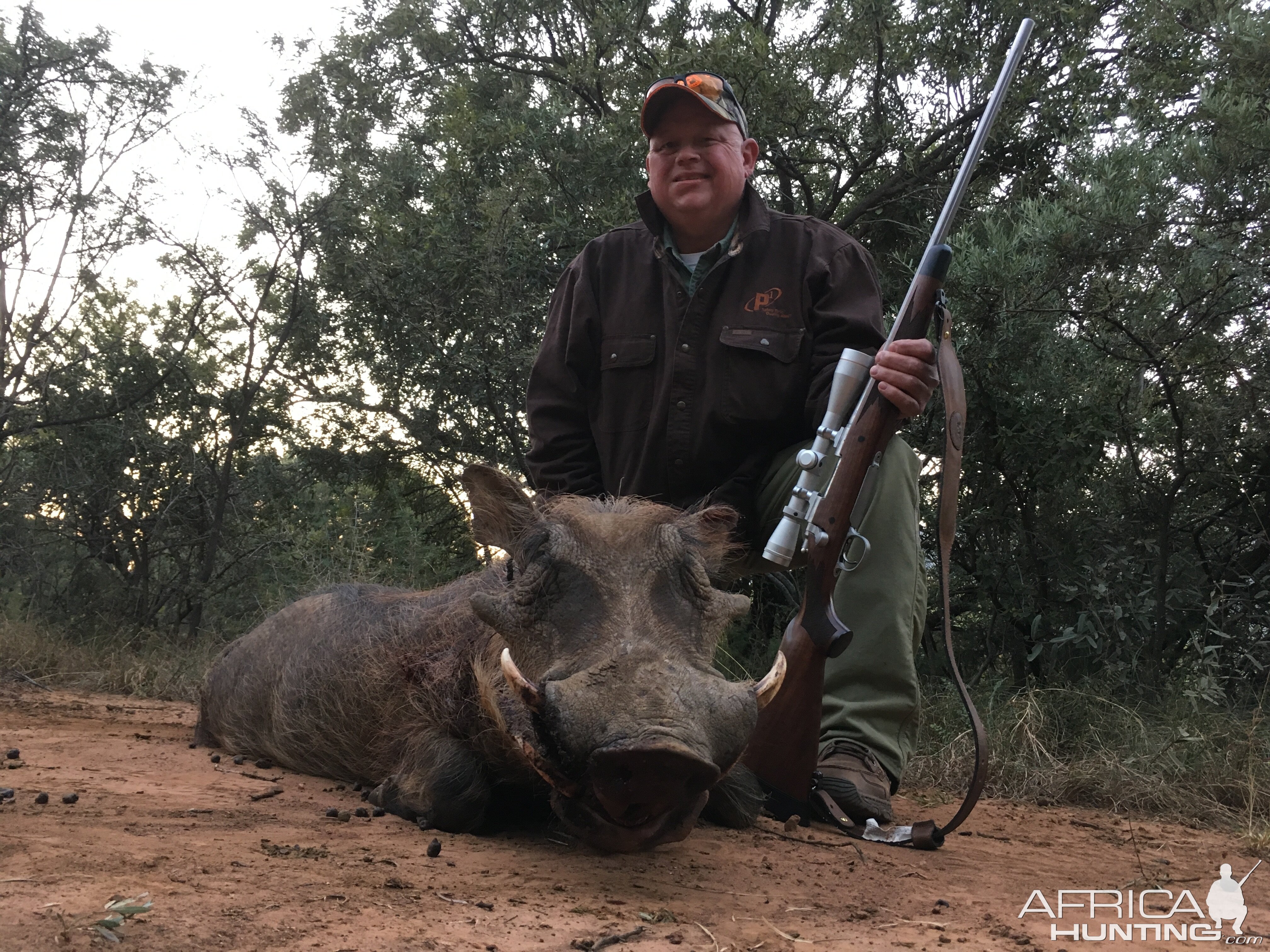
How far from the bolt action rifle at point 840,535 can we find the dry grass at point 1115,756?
661mm

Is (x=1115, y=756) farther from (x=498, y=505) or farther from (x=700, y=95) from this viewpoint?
(x=700, y=95)

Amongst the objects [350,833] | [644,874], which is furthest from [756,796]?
[350,833]

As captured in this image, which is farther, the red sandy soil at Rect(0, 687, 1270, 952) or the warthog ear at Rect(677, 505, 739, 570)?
the warthog ear at Rect(677, 505, 739, 570)

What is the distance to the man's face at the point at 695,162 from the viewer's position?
3.91 m

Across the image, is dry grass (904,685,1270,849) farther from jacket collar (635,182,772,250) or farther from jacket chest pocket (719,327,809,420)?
jacket collar (635,182,772,250)

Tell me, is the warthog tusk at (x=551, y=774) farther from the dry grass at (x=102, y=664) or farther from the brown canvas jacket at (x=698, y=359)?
the dry grass at (x=102, y=664)

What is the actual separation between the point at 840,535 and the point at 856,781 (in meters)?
0.70

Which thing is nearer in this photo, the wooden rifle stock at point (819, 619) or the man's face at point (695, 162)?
the wooden rifle stock at point (819, 619)

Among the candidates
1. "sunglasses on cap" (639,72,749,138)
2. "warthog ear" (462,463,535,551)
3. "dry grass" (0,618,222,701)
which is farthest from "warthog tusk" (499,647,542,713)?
"dry grass" (0,618,222,701)

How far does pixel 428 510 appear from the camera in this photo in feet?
23.9

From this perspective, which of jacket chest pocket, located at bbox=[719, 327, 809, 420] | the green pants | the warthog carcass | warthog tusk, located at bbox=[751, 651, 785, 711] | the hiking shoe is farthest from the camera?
jacket chest pocket, located at bbox=[719, 327, 809, 420]

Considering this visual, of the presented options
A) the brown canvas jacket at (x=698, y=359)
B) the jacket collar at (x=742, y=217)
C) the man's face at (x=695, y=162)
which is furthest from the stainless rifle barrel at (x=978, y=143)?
the man's face at (x=695, y=162)

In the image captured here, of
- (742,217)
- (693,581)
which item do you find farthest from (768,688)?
(742,217)

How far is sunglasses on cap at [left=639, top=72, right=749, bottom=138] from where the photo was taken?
3.87 m
